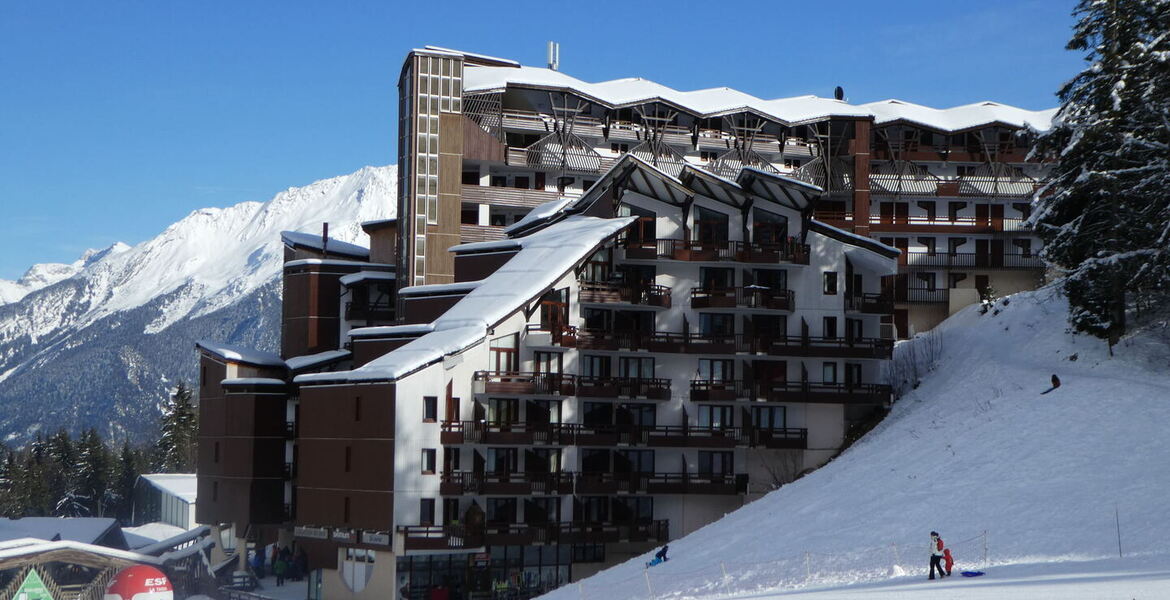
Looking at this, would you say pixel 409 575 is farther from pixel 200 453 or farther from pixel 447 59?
pixel 447 59

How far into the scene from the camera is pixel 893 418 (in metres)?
79.1

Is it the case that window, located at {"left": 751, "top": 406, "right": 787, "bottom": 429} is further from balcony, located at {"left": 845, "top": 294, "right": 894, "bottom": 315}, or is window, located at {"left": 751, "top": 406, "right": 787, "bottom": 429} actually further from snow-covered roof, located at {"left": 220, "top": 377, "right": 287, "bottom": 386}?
snow-covered roof, located at {"left": 220, "top": 377, "right": 287, "bottom": 386}

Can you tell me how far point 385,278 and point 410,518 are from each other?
28.1m

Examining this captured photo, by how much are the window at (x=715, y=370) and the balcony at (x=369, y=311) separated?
80.4ft

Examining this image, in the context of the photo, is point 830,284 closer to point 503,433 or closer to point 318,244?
point 503,433

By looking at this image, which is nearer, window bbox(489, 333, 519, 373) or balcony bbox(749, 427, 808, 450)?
window bbox(489, 333, 519, 373)

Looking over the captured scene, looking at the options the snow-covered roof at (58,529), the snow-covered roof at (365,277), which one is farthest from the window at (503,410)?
the snow-covered roof at (58,529)

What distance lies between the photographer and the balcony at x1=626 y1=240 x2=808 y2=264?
265ft

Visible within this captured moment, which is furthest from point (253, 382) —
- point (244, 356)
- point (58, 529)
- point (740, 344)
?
point (58, 529)

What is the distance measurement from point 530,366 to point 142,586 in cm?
2629

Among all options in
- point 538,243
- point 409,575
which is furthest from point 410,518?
point 538,243

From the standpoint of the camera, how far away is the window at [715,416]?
8044cm

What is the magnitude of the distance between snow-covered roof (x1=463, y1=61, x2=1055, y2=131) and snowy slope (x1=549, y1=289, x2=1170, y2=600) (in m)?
29.2

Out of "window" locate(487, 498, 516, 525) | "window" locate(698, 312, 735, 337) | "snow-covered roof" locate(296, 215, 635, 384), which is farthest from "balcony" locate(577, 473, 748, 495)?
"snow-covered roof" locate(296, 215, 635, 384)
